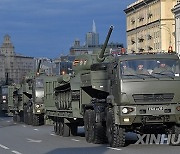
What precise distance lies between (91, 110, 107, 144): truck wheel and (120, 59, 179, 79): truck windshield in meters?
3.08

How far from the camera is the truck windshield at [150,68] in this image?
20125 millimetres

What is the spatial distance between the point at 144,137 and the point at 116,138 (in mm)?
2894

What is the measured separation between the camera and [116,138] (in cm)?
2052

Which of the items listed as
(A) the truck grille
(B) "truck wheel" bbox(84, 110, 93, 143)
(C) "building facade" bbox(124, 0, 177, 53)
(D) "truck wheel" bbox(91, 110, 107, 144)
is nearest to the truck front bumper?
(A) the truck grille

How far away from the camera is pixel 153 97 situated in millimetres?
19953

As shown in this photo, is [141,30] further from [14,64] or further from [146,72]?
→ [146,72]

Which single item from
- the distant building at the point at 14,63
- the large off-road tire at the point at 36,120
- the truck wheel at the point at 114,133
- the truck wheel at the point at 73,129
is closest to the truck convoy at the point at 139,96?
the truck wheel at the point at 114,133

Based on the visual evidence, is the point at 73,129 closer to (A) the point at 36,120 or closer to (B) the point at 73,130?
(B) the point at 73,130

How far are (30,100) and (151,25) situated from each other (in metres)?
68.2

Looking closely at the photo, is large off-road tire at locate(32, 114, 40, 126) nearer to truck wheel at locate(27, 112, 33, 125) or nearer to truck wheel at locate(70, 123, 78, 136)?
truck wheel at locate(27, 112, 33, 125)

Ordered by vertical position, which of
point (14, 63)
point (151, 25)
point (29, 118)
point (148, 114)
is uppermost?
point (151, 25)

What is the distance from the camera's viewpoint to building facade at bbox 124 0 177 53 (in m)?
104
